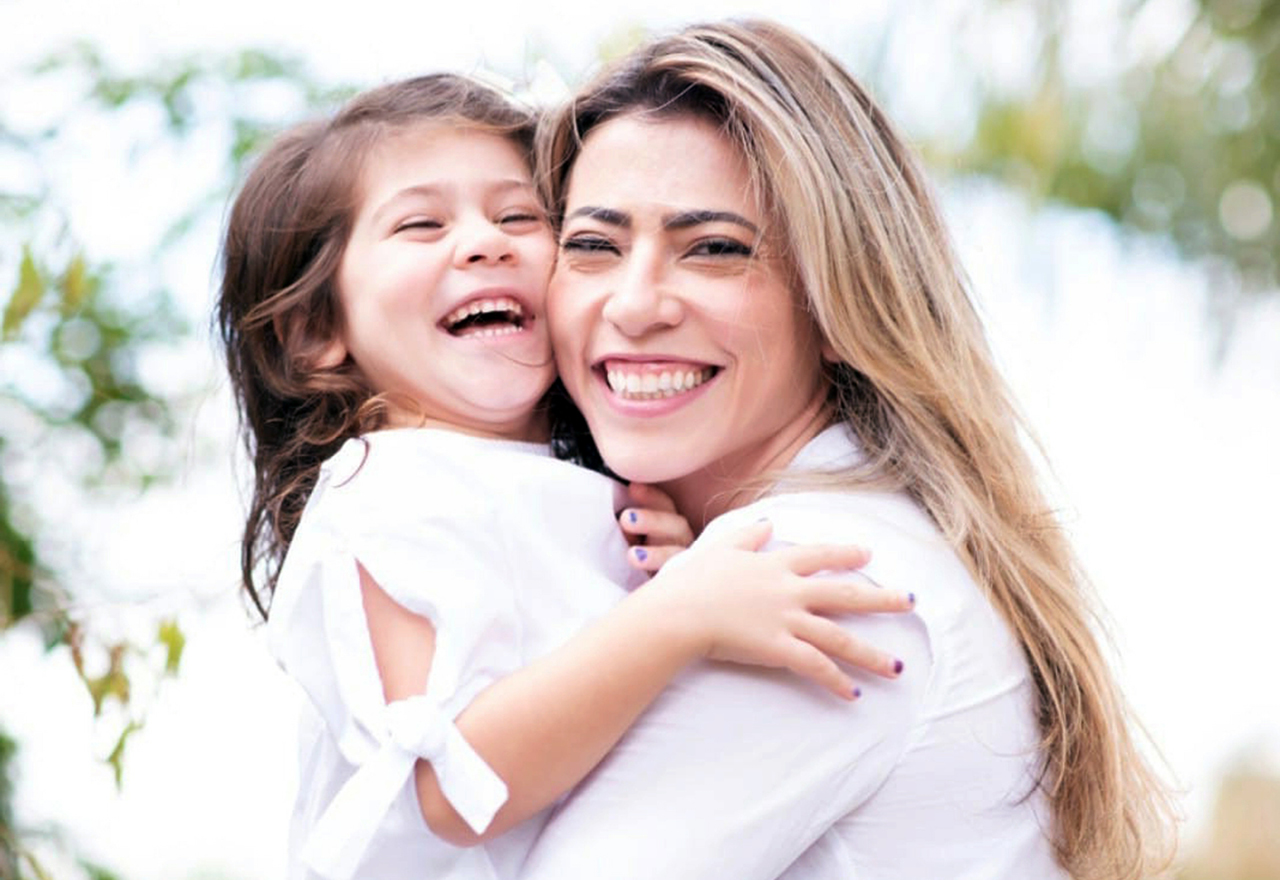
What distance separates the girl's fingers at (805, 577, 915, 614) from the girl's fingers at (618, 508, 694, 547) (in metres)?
0.48

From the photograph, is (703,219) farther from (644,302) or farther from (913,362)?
(913,362)

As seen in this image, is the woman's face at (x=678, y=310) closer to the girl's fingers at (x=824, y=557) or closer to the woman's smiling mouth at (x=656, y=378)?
the woman's smiling mouth at (x=656, y=378)

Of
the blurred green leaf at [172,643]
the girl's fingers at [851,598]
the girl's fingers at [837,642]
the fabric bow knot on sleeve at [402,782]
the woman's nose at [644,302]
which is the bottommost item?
the blurred green leaf at [172,643]

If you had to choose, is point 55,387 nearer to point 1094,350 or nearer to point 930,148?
point 930,148

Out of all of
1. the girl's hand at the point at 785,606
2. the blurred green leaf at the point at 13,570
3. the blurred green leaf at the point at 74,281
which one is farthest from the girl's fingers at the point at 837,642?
the blurred green leaf at the point at 13,570

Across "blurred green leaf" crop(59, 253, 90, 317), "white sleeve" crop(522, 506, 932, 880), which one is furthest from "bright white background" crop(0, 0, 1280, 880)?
"white sleeve" crop(522, 506, 932, 880)

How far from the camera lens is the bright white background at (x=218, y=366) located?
3.09 meters

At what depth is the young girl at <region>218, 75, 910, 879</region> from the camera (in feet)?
5.84

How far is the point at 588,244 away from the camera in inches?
84.9

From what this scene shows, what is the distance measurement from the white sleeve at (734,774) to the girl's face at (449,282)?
0.64 m

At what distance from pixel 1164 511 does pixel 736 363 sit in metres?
3.30

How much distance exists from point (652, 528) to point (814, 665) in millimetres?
557

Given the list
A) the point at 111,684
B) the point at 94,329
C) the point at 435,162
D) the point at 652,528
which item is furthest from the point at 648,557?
the point at 94,329

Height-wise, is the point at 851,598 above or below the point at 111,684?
above
